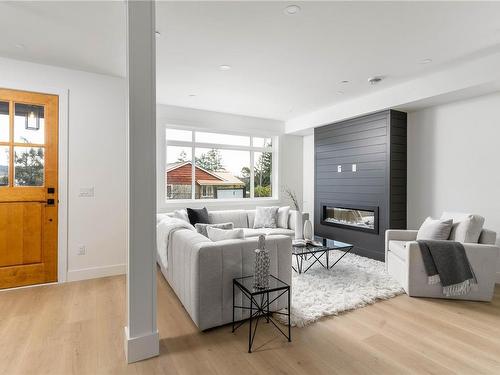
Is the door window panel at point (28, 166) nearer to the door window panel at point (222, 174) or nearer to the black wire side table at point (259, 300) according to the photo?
the door window panel at point (222, 174)

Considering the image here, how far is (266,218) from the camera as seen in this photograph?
5145mm

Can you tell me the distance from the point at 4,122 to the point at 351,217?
5183 mm

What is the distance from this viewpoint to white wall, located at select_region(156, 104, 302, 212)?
16.8ft

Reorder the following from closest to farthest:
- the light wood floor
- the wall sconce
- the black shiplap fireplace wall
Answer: the light wood floor
the wall sconce
the black shiplap fireplace wall

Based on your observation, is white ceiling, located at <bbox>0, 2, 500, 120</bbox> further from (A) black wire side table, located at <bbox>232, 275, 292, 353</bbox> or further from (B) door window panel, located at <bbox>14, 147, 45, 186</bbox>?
(A) black wire side table, located at <bbox>232, 275, 292, 353</bbox>

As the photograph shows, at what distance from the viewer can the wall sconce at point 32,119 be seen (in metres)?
3.32

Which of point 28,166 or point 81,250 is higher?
point 28,166

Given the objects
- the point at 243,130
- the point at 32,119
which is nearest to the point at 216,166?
the point at 243,130

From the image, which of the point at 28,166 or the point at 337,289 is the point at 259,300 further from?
the point at 28,166

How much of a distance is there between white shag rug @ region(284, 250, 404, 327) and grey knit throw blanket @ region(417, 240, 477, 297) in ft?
1.39

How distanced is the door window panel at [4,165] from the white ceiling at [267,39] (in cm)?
108

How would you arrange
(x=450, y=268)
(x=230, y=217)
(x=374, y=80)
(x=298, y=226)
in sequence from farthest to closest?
(x=230, y=217) < (x=298, y=226) < (x=374, y=80) < (x=450, y=268)

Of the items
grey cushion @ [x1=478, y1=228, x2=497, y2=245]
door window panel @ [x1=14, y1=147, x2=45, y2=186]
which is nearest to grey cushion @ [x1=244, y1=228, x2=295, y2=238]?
grey cushion @ [x1=478, y1=228, x2=497, y2=245]

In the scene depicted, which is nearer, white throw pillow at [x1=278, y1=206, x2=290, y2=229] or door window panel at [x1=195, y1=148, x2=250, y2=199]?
white throw pillow at [x1=278, y1=206, x2=290, y2=229]
